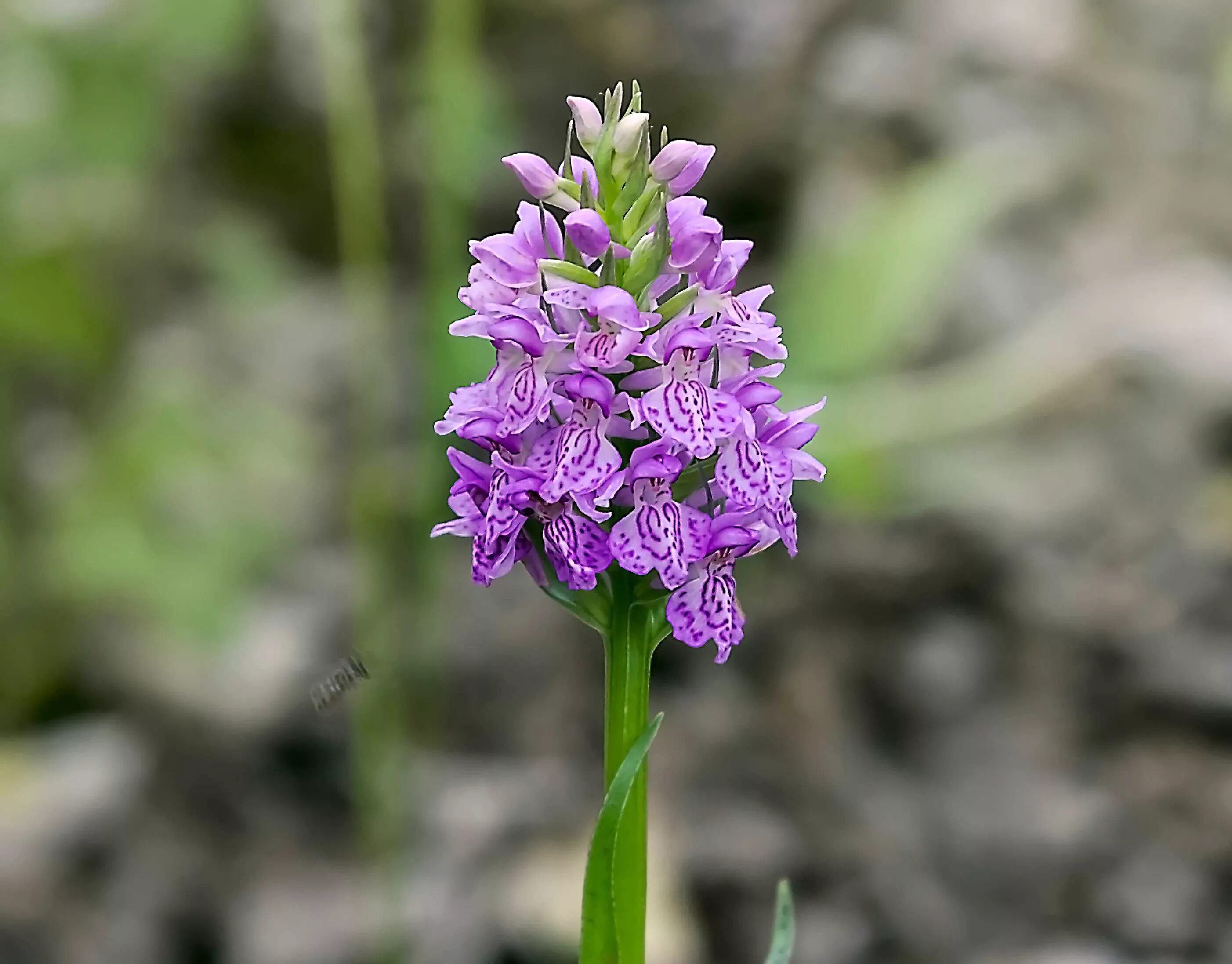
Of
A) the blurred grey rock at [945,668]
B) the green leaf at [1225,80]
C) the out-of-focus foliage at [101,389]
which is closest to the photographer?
the out-of-focus foliage at [101,389]

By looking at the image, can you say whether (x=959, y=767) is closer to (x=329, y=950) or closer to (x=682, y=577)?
(x=329, y=950)

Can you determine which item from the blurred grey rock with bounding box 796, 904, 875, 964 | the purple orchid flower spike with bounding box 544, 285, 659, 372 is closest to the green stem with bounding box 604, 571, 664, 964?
the purple orchid flower spike with bounding box 544, 285, 659, 372

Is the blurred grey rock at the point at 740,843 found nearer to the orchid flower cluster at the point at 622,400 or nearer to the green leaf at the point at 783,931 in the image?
the green leaf at the point at 783,931

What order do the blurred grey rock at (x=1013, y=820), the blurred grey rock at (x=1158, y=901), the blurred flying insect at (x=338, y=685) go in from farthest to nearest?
1. the blurred grey rock at (x=1013, y=820)
2. the blurred grey rock at (x=1158, y=901)
3. the blurred flying insect at (x=338, y=685)

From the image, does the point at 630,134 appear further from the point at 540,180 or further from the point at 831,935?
the point at 831,935

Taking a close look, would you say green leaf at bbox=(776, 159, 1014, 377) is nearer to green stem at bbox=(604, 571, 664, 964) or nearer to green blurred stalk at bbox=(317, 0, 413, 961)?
green blurred stalk at bbox=(317, 0, 413, 961)

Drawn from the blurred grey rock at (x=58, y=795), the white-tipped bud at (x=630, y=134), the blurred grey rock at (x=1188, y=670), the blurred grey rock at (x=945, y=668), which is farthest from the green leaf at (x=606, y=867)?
the blurred grey rock at (x=1188, y=670)

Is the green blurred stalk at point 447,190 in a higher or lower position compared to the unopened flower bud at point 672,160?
higher

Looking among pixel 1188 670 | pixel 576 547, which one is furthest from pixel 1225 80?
pixel 576 547
